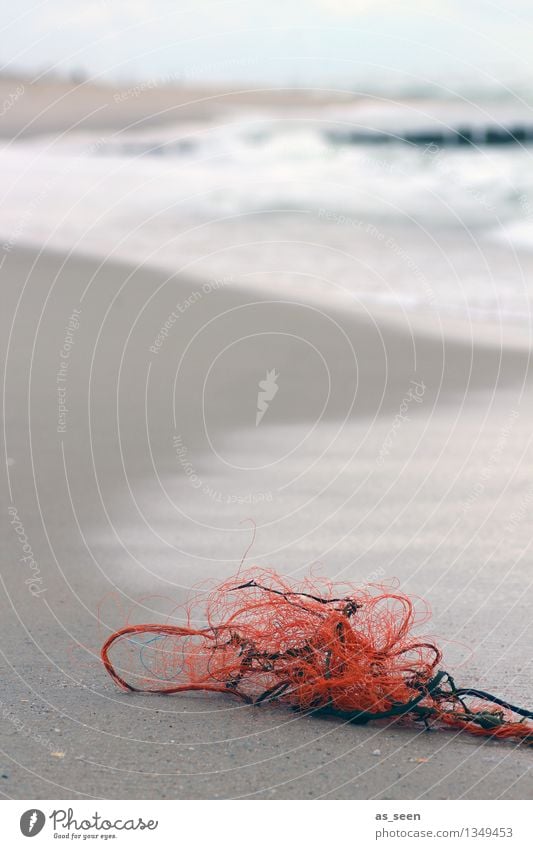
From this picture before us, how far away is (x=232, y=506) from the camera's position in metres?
4.50

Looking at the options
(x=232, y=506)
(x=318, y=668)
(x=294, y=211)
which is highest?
(x=294, y=211)

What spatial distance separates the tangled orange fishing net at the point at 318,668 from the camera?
2729 millimetres

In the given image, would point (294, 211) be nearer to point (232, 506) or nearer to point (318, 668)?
point (232, 506)

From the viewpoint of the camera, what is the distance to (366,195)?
1288 cm

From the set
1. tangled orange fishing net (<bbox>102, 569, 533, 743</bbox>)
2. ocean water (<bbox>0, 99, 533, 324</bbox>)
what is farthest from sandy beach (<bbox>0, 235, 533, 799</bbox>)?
ocean water (<bbox>0, 99, 533, 324</bbox>)

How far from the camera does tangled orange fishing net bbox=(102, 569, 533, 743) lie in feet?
8.95

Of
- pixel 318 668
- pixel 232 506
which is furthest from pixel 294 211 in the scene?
pixel 318 668

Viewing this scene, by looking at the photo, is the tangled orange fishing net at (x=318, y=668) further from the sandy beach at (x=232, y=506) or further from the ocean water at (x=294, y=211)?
the ocean water at (x=294, y=211)

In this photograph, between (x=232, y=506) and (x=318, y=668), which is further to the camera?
(x=232, y=506)

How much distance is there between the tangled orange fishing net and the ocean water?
17.3ft

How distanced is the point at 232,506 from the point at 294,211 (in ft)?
25.0

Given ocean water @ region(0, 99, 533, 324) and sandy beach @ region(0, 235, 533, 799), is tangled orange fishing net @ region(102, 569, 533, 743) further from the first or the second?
ocean water @ region(0, 99, 533, 324)

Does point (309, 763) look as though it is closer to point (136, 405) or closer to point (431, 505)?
point (431, 505)

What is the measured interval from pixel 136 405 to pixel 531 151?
13.9m
